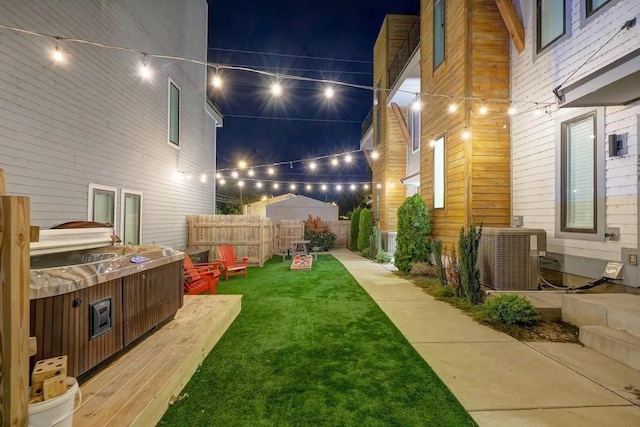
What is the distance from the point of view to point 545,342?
11.6ft

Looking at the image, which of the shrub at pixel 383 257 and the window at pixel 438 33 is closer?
the window at pixel 438 33

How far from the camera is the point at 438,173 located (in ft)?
25.1

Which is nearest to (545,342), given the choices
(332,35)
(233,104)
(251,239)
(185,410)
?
(185,410)

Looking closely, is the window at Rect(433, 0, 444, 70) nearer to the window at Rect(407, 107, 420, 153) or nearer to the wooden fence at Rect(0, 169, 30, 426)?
the window at Rect(407, 107, 420, 153)

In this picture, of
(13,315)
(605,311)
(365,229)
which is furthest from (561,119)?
(365,229)

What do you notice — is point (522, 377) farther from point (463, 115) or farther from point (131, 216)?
point (131, 216)

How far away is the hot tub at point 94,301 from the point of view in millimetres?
1974

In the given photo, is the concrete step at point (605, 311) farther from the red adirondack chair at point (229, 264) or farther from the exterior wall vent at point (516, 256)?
the red adirondack chair at point (229, 264)

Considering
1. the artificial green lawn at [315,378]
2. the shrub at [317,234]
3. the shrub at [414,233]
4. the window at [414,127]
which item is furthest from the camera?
the shrub at [317,234]

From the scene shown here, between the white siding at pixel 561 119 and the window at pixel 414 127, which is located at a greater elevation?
the window at pixel 414 127

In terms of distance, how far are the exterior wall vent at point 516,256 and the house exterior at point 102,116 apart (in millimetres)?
6568

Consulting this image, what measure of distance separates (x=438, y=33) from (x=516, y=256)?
578 cm

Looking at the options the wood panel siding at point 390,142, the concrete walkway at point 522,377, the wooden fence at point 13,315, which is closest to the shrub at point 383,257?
the wood panel siding at point 390,142

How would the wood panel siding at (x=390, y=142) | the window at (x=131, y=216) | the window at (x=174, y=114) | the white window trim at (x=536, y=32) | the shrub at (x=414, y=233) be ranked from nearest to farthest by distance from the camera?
the white window trim at (x=536, y=32) < the window at (x=131, y=216) < the shrub at (x=414, y=233) < the window at (x=174, y=114) < the wood panel siding at (x=390, y=142)
